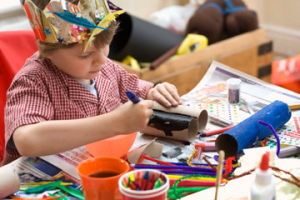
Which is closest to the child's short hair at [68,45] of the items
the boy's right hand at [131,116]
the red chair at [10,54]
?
the boy's right hand at [131,116]

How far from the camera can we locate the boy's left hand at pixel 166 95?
3.68ft

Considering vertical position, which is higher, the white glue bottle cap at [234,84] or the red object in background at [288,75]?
the white glue bottle cap at [234,84]

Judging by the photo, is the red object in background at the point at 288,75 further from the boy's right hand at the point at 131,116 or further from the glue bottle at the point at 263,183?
the glue bottle at the point at 263,183

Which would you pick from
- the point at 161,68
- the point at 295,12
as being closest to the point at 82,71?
the point at 161,68

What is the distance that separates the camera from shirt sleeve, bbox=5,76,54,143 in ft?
3.18

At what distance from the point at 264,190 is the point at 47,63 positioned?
2.17 feet

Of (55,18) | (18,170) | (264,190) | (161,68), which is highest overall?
(55,18)

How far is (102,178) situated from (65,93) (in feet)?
1.44

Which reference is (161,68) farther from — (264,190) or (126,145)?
(264,190)

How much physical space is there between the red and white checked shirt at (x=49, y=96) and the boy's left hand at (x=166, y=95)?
142 millimetres

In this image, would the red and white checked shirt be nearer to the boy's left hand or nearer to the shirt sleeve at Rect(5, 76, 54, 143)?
the shirt sleeve at Rect(5, 76, 54, 143)

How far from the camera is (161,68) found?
7.26 ft

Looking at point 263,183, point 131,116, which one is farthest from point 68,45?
point 263,183

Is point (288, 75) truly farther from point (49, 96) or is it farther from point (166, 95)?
point (49, 96)
